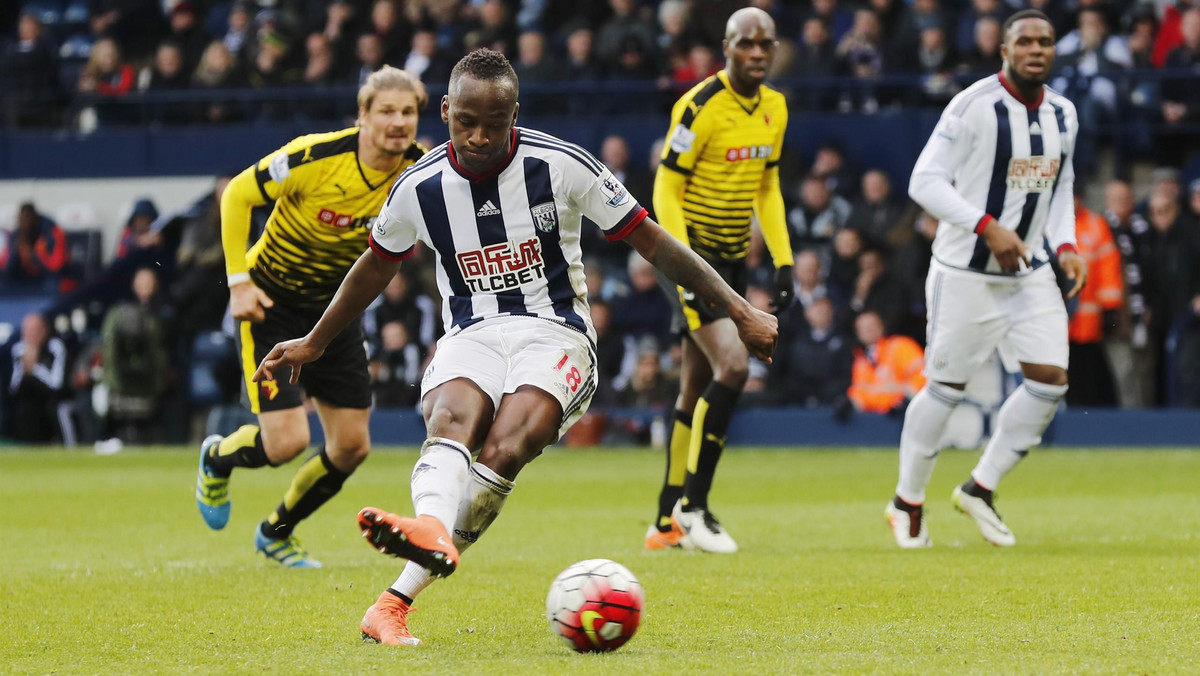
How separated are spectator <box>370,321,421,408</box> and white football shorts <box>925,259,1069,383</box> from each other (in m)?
9.13

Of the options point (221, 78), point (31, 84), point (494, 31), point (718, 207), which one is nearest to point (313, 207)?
point (718, 207)

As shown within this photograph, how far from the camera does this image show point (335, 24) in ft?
69.8

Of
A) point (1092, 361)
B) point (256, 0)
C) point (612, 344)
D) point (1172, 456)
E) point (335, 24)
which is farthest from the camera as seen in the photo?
point (256, 0)

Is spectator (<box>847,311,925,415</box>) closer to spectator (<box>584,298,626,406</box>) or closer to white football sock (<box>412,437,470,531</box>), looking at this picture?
spectator (<box>584,298,626,406</box>)

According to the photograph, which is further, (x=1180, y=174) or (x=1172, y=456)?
(x=1180, y=174)

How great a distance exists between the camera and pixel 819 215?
683 inches

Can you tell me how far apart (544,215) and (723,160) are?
3310 mm

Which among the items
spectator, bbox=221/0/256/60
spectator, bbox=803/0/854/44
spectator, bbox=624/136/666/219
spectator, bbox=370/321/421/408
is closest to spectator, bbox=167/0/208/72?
spectator, bbox=221/0/256/60

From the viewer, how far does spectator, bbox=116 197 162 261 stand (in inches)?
784

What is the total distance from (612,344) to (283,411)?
29.6ft

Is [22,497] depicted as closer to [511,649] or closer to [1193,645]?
[511,649]

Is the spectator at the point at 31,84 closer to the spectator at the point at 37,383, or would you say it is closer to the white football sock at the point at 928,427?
the spectator at the point at 37,383

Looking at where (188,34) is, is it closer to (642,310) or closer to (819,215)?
(642,310)

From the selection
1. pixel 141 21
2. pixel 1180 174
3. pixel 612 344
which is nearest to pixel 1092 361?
pixel 1180 174
